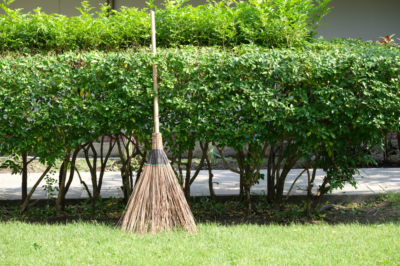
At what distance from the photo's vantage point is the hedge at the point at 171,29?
13.0 ft

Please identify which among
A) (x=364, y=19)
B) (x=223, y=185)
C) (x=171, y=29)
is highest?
(x=364, y=19)

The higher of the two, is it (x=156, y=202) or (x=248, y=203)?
(x=156, y=202)

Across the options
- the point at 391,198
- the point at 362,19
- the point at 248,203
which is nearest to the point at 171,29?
the point at 248,203

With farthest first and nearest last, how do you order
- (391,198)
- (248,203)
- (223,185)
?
(223,185) → (391,198) → (248,203)

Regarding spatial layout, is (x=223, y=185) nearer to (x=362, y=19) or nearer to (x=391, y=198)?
(x=391, y=198)

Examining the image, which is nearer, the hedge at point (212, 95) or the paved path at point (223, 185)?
the hedge at point (212, 95)

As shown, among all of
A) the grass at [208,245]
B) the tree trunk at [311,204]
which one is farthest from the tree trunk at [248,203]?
the tree trunk at [311,204]

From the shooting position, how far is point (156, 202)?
3.48 meters

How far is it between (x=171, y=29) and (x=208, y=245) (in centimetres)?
230

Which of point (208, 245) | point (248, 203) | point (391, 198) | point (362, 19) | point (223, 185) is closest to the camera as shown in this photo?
point (208, 245)

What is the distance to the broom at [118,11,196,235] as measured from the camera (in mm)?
3457

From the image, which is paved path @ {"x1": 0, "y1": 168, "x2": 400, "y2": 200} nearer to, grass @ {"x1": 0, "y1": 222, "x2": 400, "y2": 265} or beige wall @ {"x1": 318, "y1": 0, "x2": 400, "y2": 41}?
grass @ {"x1": 0, "y1": 222, "x2": 400, "y2": 265}

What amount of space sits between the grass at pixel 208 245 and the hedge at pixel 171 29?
1.91 metres

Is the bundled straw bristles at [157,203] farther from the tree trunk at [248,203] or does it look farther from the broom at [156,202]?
the tree trunk at [248,203]
